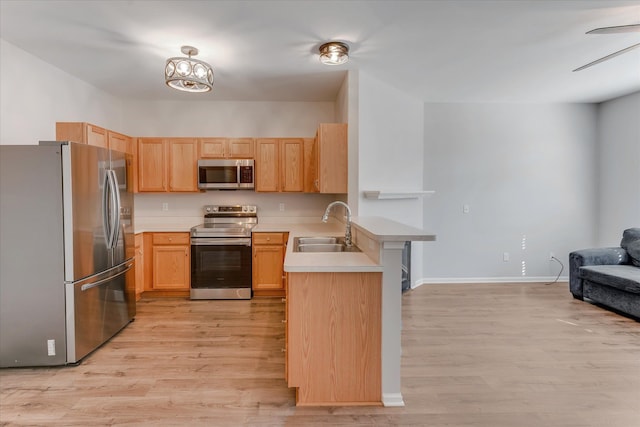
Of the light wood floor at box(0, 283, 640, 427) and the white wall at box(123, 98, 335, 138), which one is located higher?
the white wall at box(123, 98, 335, 138)

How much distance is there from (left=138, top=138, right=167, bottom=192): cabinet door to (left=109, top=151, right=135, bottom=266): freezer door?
120cm

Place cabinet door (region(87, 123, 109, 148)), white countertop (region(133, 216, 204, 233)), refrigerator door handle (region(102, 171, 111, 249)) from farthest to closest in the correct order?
white countertop (region(133, 216, 204, 233))
cabinet door (region(87, 123, 109, 148))
refrigerator door handle (region(102, 171, 111, 249))

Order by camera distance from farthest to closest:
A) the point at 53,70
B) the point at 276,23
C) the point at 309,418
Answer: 1. the point at 53,70
2. the point at 276,23
3. the point at 309,418

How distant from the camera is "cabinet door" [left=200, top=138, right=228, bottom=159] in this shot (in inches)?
176

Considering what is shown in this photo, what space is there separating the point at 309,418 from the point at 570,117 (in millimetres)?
5341

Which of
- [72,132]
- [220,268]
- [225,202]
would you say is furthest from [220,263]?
[72,132]

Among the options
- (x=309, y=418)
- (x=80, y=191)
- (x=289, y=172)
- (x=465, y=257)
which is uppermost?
(x=289, y=172)

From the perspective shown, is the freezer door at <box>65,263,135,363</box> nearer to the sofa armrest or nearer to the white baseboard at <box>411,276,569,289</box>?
the white baseboard at <box>411,276,569,289</box>

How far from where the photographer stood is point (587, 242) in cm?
487

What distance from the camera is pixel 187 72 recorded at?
2887mm

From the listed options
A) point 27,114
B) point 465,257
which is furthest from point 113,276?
point 465,257

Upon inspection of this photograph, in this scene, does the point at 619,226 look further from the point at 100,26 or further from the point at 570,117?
the point at 100,26

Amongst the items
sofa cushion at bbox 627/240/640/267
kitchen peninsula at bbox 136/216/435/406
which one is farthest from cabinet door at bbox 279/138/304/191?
sofa cushion at bbox 627/240/640/267

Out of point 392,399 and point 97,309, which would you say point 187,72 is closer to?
point 97,309
